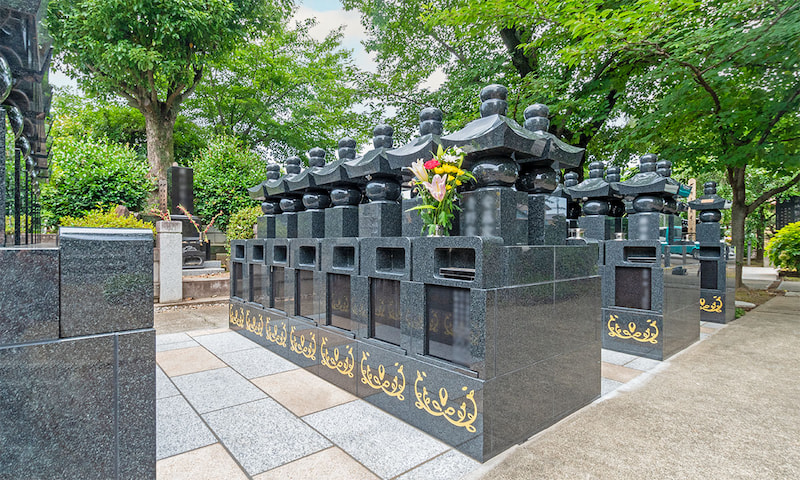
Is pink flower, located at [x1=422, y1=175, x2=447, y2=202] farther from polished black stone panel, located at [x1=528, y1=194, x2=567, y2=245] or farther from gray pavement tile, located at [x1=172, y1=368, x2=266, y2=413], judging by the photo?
gray pavement tile, located at [x1=172, y1=368, x2=266, y2=413]

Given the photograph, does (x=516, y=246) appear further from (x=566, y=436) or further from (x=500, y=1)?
(x=500, y=1)

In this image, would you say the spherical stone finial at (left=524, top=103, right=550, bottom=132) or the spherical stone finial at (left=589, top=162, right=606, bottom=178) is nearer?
the spherical stone finial at (left=524, top=103, right=550, bottom=132)

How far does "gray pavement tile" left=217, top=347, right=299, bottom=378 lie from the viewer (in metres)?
4.56

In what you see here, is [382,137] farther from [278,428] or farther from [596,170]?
[596,170]

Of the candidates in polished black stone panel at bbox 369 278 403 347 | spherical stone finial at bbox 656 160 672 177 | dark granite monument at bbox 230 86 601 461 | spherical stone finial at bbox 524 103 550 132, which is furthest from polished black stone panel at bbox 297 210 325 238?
spherical stone finial at bbox 656 160 672 177

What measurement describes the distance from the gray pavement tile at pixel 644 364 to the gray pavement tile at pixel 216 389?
4481 millimetres

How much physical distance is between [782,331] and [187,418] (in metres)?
9.28

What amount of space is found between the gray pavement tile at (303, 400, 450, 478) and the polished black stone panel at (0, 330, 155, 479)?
142 centimetres

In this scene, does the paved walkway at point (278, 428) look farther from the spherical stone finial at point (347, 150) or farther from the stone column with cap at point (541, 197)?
the spherical stone finial at point (347, 150)

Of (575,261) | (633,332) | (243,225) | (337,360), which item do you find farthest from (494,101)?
(243,225)

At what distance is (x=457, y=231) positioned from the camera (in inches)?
128

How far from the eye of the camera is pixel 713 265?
771cm

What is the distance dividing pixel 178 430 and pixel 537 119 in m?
4.11

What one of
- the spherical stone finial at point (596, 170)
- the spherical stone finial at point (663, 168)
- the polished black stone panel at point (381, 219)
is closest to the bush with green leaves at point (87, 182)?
the polished black stone panel at point (381, 219)
